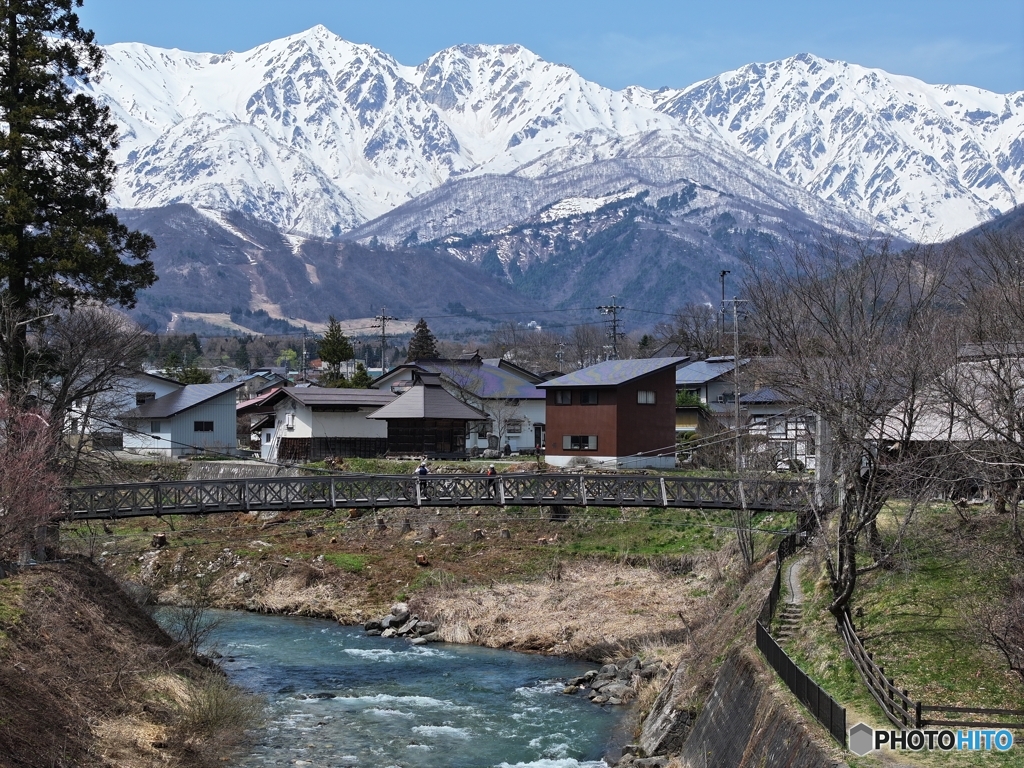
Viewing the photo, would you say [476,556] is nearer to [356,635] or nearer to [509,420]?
[356,635]

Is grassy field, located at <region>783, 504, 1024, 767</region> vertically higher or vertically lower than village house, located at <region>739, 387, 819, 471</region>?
lower

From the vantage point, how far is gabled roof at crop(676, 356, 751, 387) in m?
68.0

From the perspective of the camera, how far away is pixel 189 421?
67500 mm

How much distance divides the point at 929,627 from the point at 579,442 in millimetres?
33731

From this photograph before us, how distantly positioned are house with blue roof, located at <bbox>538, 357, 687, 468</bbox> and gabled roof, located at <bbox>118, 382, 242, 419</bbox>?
21.2 m

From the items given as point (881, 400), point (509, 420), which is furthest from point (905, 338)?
point (509, 420)

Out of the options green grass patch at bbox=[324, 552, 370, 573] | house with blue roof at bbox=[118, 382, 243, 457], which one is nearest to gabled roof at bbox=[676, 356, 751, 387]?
house with blue roof at bbox=[118, 382, 243, 457]

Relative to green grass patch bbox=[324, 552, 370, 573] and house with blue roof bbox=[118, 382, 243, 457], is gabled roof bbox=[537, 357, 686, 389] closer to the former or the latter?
green grass patch bbox=[324, 552, 370, 573]

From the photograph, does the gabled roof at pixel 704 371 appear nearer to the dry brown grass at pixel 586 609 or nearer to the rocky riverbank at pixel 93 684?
the dry brown grass at pixel 586 609

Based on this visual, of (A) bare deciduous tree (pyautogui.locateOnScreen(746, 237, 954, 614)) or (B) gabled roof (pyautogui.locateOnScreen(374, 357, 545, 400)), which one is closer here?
(A) bare deciduous tree (pyautogui.locateOnScreen(746, 237, 954, 614))

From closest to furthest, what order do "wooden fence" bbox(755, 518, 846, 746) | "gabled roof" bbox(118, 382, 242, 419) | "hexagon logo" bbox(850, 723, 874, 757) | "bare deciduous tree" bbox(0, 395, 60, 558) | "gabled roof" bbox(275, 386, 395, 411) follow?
1. "hexagon logo" bbox(850, 723, 874, 757)
2. "wooden fence" bbox(755, 518, 846, 746)
3. "bare deciduous tree" bbox(0, 395, 60, 558)
4. "gabled roof" bbox(275, 386, 395, 411)
5. "gabled roof" bbox(118, 382, 242, 419)

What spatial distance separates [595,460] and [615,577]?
48.1 feet

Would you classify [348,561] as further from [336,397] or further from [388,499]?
[336,397]

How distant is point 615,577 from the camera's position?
4009cm
